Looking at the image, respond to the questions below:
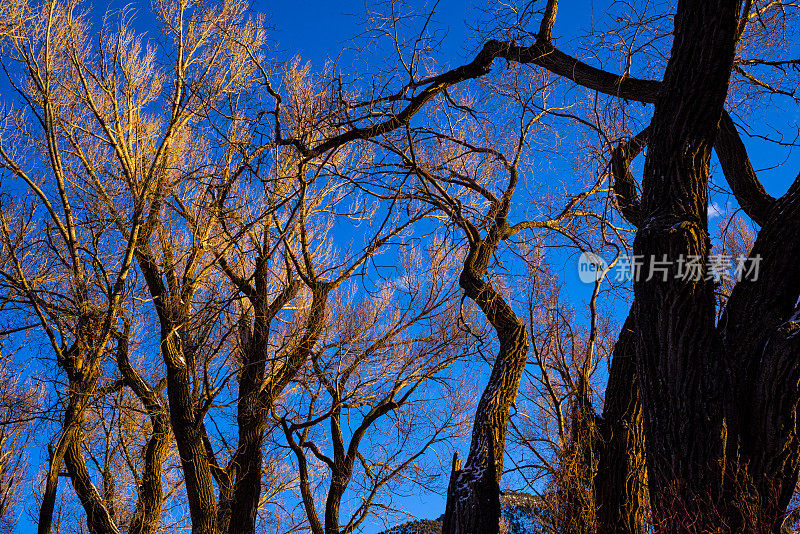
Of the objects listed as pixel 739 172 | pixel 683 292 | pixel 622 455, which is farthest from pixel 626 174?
pixel 622 455

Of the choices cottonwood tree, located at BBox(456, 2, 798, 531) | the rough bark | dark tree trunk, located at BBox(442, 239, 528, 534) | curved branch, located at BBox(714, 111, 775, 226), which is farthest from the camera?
curved branch, located at BBox(714, 111, 775, 226)

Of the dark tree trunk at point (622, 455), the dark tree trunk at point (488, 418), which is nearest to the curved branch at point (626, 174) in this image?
the dark tree trunk at point (622, 455)

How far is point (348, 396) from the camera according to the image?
25.3 feet

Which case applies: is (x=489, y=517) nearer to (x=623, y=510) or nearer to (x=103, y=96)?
(x=623, y=510)

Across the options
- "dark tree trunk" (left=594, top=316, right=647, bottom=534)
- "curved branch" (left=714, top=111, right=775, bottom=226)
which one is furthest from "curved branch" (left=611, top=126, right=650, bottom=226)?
"dark tree trunk" (left=594, top=316, right=647, bottom=534)

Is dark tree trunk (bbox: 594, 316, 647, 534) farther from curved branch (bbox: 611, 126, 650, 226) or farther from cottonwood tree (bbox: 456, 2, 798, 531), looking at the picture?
cottonwood tree (bbox: 456, 2, 798, 531)

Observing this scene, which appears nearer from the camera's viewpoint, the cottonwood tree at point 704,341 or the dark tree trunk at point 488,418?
the cottonwood tree at point 704,341

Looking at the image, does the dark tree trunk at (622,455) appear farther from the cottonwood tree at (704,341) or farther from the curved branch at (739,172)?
the curved branch at (739,172)

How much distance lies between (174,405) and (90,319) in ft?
4.78

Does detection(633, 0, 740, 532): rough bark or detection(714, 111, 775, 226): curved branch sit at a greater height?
detection(714, 111, 775, 226): curved branch

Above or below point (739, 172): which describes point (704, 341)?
below

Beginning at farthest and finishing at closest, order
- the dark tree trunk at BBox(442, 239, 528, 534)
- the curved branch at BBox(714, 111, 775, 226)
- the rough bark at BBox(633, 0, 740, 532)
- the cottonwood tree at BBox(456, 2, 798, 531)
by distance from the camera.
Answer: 1. the curved branch at BBox(714, 111, 775, 226)
2. the dark tree trunk at BBox(442, 239, 528, 534)
3. the rough bark at BBox(633, 0, 740, 532)
4. the cottonwood tree at BBox(456, 2, 798, 531)

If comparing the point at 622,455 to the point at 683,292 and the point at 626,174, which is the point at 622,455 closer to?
the point at 683,292

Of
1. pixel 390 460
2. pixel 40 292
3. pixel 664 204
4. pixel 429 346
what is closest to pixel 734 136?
pixel 664 204
